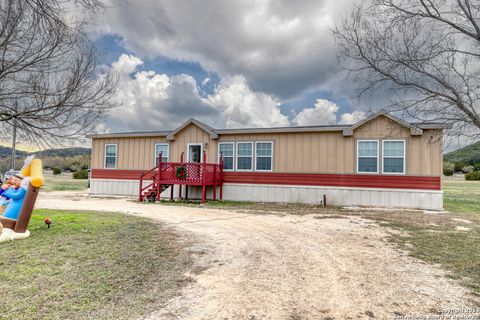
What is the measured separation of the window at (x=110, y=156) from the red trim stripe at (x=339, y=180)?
22.1 feet

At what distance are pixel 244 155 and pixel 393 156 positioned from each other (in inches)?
264

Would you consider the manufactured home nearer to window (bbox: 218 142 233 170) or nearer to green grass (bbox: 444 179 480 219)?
window (bbox: 218 142 233 170)

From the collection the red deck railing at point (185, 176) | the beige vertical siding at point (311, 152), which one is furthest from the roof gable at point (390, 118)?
the red deck railing at point (185, 176)

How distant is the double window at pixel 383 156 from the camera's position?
13562mm

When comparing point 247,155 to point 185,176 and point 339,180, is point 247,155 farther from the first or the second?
point 339,180

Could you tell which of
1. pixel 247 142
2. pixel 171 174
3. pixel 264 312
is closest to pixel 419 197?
pixel 247 142

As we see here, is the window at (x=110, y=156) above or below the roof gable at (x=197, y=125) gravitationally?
below

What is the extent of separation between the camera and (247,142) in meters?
15.9

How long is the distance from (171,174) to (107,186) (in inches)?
217

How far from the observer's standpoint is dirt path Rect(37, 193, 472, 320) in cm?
347

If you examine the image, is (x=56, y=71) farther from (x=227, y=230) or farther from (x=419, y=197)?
(x=419, y=197)

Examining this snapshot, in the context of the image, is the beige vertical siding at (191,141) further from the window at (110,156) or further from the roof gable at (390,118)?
the roof gable at (390,118)

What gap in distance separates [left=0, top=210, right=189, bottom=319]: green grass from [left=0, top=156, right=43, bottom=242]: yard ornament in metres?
0.27

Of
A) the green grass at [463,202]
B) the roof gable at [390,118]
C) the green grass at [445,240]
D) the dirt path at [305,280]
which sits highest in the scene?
the roof gable at [390,118]
